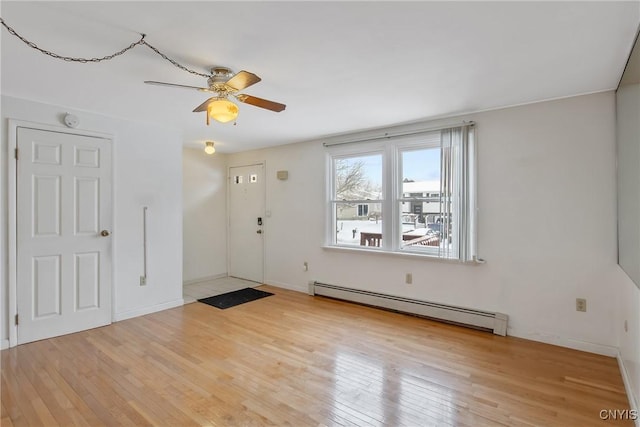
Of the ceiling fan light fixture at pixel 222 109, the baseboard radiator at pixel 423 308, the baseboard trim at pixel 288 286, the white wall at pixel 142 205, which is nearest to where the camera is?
the ceiling fan light fixture at pixel 222 109

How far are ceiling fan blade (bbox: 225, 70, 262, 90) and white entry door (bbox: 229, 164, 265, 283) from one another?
3351mm

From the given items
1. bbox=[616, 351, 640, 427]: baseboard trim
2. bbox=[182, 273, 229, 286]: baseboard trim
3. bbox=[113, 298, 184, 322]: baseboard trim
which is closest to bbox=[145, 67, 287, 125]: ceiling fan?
bbox=[113, 298, 184, 322]: baseboard trim

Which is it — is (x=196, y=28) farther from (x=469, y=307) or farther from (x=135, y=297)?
(x=469, y=307)

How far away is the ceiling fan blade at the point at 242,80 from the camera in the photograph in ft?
6.69

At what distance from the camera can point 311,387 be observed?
2361 millimetres

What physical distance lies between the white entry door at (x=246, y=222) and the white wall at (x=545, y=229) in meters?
2.66

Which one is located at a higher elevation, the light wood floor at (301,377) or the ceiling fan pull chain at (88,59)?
the ceiling fan pull chain at (88,59)

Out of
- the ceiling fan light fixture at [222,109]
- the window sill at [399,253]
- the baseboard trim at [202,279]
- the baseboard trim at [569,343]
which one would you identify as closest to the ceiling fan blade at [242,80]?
the ceiling fan light fixture at [222,109]

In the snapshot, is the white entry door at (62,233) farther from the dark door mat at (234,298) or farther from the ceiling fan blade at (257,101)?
the ceiling fan blade at (257,101)

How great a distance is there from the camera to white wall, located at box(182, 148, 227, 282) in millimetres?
5547

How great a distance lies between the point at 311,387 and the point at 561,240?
2614 mm

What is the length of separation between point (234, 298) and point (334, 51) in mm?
3621

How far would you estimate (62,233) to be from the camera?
3.34 m

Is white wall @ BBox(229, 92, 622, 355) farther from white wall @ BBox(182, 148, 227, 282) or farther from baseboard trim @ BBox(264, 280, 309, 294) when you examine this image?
white wall @ BBox(182, 148, 227, 282)
